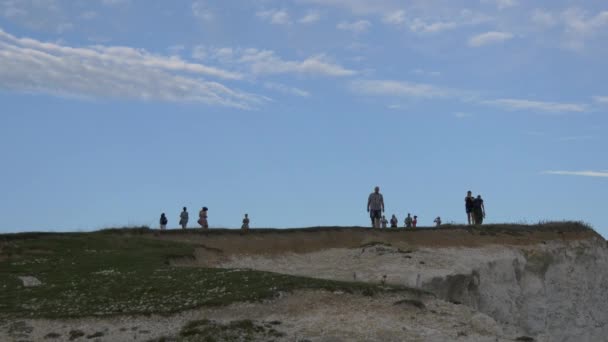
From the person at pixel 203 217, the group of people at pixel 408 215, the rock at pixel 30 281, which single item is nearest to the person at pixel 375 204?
the group of people at pixel 408 215

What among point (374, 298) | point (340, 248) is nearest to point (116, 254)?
point (340, 248)

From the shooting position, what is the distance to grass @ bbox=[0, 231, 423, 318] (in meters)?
22.6

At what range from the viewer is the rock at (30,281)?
86.3ft

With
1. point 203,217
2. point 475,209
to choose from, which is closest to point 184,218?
point 203,217

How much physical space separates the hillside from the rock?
106 mm

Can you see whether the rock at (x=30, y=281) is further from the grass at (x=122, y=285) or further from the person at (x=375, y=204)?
the person at (x=375, y=204)

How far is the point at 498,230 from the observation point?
40562mm

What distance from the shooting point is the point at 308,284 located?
23438 millimetres

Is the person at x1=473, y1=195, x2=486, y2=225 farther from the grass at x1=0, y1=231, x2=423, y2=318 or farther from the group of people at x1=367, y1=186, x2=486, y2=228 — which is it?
the grass at x1=0, y1=231, x2=423, y2=318

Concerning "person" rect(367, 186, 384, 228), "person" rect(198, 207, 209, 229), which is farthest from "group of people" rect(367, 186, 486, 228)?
"person" rect(198, 207, 209, 229)

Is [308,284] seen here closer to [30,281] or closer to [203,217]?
[30,281]

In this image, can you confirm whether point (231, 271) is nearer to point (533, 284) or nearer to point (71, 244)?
point (71, 244)

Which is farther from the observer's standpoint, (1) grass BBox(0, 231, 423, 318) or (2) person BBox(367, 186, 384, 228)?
(2) person BBox(367, 186, 384, 228)

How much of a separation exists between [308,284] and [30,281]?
9.51m
